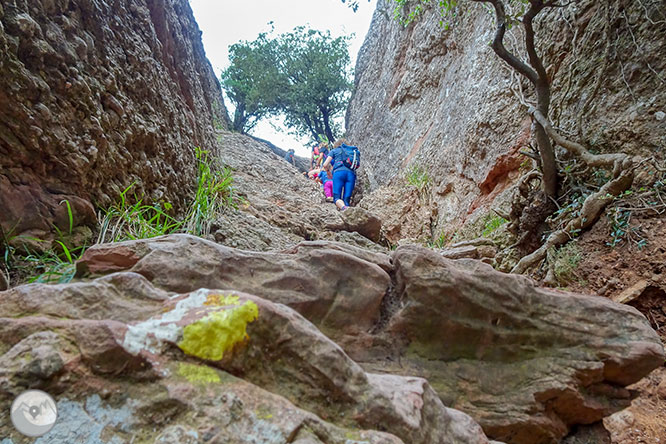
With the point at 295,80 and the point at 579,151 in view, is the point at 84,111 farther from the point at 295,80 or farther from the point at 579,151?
the point at 295,80

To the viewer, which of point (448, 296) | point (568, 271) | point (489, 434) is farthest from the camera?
point (568, 271)

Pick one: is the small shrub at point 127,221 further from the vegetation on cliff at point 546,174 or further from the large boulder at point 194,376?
the vegetation on cliff at point 546,174

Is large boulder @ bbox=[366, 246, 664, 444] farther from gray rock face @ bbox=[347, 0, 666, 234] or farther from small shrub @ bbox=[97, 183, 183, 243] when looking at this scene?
A: gray rock face @ bbox=[347, 0, 666, 234]

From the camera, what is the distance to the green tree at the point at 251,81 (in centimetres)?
1944

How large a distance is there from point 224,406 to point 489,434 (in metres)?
1.33

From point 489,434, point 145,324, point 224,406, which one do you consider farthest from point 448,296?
point 145,324

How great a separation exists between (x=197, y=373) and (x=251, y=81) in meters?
20.6

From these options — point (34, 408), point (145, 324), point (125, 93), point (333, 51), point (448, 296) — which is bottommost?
point (34, 408)

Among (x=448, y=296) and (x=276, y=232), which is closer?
(x=448, y=296)

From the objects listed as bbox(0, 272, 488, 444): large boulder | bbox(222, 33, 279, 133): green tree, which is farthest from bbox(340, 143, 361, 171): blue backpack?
bbox(222, 33, 279, 133): green tree

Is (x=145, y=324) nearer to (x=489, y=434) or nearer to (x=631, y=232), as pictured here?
(x=489, y=434)

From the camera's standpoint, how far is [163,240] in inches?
78.7

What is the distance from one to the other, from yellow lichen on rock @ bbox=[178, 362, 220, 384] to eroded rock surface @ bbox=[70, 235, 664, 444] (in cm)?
61

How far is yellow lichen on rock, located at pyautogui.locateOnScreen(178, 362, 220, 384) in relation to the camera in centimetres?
121
